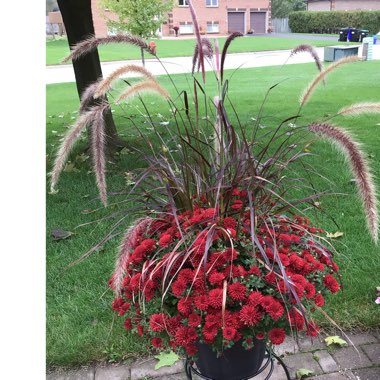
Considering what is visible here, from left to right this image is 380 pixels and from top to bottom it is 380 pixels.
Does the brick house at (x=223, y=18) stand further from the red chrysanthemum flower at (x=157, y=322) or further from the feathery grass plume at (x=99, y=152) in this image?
the red chrysanthemum flower at (x=157, y=322)

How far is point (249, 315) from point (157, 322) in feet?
1.13

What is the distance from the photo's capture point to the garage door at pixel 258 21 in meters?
42.9

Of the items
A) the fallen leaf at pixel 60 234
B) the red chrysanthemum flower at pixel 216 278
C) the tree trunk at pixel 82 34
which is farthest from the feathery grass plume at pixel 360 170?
the tree trunk at pixel 82 34

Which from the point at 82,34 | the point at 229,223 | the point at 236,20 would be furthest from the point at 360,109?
the point at 236,20

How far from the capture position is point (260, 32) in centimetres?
4356

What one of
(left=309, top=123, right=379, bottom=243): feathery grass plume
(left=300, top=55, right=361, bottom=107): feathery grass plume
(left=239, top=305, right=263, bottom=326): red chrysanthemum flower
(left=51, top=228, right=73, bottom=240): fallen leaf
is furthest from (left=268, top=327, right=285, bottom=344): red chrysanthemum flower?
(left=51, top=228, right=73, bottom=240): fallen leaf

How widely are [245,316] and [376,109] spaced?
876 mm

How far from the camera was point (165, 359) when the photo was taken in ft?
7.61

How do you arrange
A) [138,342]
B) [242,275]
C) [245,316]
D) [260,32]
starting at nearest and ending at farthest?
[245,316] < [242,275] < [138,342] < [260,32]

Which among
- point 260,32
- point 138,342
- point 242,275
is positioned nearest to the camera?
point 242,275
